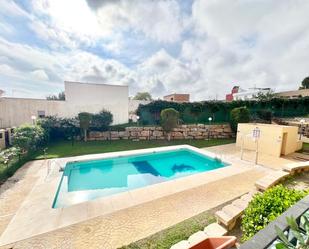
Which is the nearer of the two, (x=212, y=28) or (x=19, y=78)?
(x=212, y=28)

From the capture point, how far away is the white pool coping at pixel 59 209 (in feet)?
12.4

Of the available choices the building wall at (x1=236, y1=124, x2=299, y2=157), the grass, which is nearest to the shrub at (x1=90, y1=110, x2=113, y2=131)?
the building wall at (x1=236, y1=124, x2=299, y2=157)

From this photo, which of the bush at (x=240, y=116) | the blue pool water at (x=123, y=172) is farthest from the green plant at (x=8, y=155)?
the bush at (x=240, y=116)

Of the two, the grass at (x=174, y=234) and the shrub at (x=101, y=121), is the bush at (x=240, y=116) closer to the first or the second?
the shrub at (x=101, y=121)

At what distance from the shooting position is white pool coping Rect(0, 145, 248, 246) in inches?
148

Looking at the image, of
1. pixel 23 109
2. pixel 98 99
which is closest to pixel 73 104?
pixel 98 99

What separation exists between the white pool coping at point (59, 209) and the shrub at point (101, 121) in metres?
7.61

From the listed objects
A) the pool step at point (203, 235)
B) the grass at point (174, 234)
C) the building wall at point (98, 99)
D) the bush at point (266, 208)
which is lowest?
the grass at point (174, 234)

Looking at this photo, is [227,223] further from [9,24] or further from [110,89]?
[110,89]

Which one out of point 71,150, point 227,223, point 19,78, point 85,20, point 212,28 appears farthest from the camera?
point 19,78

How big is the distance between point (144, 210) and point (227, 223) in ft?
6.76

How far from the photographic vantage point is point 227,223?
10.8 ft

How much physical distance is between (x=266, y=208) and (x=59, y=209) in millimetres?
4904

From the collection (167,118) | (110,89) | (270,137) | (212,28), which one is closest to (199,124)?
(167,118)
